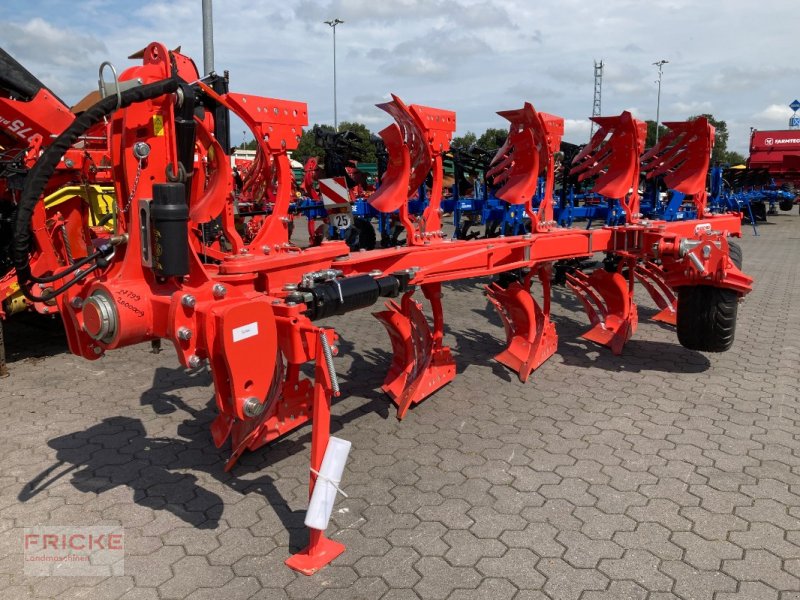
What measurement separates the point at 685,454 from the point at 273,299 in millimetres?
2664

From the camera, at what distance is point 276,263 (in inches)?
112

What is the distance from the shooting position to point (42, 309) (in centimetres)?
533

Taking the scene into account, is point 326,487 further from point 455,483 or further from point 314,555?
point 455,483

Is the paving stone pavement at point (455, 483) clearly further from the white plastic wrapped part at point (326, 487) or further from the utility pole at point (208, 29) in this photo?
the utility pole at point (208, 29)

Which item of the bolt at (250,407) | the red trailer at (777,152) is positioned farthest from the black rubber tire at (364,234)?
the red trailer at (777,152)

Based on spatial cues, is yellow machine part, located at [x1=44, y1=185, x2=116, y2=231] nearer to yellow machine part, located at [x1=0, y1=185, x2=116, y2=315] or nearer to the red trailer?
yellow machine part, located at [x1=0, y1=185, x2=116, y2=315]

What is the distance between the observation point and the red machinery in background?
238 centimetres

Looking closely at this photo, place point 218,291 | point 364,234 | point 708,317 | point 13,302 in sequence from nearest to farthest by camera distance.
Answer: point 218,291, point 708,317, point 13,302, point 364,234

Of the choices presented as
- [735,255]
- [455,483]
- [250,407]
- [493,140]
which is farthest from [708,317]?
[493,140]

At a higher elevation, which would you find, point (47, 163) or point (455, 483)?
point (47, 163)

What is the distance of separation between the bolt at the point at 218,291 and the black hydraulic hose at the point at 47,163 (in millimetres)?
659

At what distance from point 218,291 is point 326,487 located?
3.15 ft

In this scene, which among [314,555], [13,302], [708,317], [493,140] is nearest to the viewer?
[314,555]

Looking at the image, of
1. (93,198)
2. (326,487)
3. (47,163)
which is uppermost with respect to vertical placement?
(47,163)
